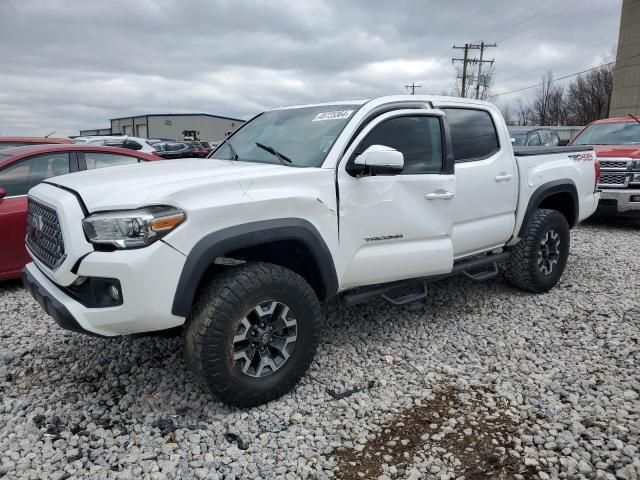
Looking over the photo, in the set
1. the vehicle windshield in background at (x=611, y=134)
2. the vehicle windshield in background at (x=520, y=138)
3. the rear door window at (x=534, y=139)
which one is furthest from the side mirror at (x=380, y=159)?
the rear door window at (x=534, y=139)

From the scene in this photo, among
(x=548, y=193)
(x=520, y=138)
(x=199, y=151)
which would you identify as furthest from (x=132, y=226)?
(x=199, y=151)

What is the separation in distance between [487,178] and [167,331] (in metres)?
2.92

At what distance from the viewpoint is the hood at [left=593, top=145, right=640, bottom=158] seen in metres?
8.31

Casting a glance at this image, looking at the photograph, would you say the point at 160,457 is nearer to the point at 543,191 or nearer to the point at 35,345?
the point at 35,345

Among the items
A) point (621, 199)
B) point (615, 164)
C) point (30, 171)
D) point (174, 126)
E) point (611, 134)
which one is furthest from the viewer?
point (174, 126)

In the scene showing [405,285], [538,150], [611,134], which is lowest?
[405,285]

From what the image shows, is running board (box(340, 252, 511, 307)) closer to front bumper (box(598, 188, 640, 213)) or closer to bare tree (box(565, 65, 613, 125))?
front bumper (box(598, 188, 640, 213))

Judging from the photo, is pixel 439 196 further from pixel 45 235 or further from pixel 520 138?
pixel 520 138

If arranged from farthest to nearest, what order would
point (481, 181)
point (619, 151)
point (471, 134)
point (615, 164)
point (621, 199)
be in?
point (619, 151)
point (615, 164)
point (621, 199)
point (471, 134)
point (481, 181)

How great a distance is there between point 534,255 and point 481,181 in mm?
1190

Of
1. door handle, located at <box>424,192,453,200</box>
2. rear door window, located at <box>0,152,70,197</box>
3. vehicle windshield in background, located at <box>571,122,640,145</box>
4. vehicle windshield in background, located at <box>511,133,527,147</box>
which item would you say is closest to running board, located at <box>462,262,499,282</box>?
door handle, located at <box>424,192,453,200</box>

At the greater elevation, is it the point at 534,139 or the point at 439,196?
the point at 534,139

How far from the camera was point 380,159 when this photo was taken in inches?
121

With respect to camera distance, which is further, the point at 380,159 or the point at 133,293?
the point at 380,159
